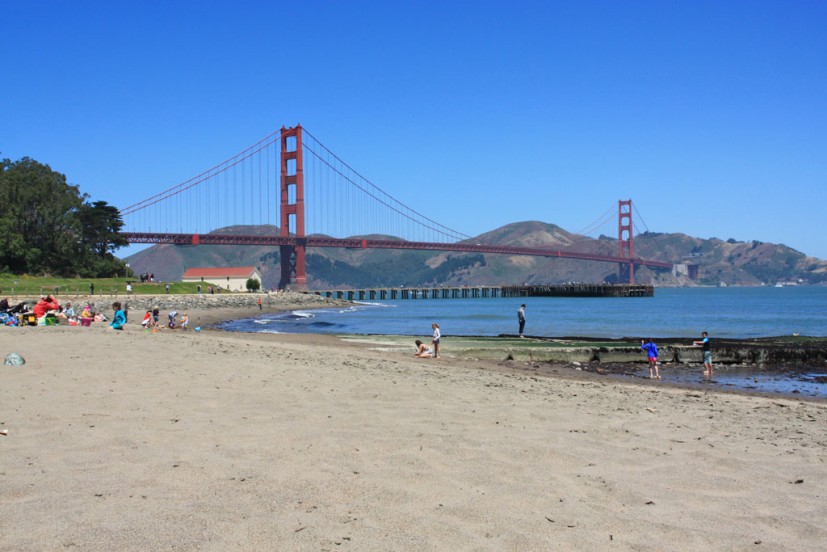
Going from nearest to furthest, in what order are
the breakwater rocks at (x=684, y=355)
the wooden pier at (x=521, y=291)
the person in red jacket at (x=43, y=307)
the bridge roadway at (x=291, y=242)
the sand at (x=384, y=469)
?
1. the sand at (x=384, y=469)
2. the breakwater rocks at (x=684, y=355)
3. the person in red jacket at (x=43, y=307)
4. the bridge roadway at (x=291, y=242)
5. the wooden pier at (x=521, y=291)

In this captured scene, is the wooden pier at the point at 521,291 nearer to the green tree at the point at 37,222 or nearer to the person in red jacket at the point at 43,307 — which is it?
the green tree at the point at 37,222

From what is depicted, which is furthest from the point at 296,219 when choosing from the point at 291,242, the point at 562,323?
the point at 562,323

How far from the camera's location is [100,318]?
2862 centimetres

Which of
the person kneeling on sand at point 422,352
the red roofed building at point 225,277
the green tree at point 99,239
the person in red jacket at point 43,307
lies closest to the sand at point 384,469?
the person kneeling on sand at point 422,352

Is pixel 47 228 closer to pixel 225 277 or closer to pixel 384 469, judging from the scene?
pixel 225 277

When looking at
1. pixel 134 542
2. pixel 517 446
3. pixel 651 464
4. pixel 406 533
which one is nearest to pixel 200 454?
pixel 134 542

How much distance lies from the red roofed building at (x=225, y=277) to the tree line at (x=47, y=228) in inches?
909

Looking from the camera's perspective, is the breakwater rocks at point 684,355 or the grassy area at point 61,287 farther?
the grassy area at point 61,287

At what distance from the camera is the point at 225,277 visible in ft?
315

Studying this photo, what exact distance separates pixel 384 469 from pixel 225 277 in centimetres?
9367

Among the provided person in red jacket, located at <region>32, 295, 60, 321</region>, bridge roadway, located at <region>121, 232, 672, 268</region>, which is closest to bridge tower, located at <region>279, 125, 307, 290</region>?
bridge roadway, located at <region>121, 232, 672, 268</region>

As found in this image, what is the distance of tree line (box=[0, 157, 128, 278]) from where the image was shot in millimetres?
58781

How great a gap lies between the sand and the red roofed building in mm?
85817

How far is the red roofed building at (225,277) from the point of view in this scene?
9462 centimetres
